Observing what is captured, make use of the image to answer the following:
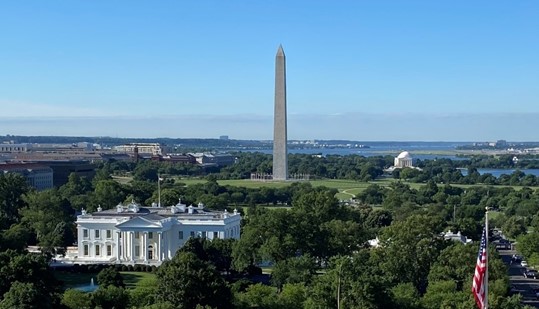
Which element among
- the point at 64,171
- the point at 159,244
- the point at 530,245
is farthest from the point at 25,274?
the point at 64,171

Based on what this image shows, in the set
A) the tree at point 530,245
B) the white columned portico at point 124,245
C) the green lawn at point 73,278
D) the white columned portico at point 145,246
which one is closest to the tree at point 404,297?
the green lawn at point 73,278

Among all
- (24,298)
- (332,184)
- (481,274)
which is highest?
(481,274)

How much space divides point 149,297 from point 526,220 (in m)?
59.3

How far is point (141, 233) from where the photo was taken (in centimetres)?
6425

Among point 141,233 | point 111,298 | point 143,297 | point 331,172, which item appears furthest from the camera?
point 331,172

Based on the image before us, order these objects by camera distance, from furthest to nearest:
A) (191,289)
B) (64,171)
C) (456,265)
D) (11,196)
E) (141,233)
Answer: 1. (64,171)
2. (11,196)
3. (141,233)
4. (456,265)
5. (191,289)

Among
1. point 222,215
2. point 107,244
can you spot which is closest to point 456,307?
point 222,215

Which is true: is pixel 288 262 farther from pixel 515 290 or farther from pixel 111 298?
pixel 515 290

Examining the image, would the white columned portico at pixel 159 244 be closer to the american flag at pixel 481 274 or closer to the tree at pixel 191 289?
the tree at pixel 191 289

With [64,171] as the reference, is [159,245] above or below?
below

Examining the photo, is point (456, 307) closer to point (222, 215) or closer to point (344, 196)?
point (222, 215)

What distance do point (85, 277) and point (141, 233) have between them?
8.67 meters

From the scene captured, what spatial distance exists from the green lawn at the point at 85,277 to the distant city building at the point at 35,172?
75.1 m

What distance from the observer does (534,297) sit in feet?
164
